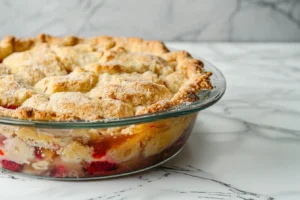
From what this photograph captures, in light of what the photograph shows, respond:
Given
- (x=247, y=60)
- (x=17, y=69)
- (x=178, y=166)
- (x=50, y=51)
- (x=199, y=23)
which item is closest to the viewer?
(x=178, y=166)

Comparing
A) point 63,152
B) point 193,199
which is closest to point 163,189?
point 193,199

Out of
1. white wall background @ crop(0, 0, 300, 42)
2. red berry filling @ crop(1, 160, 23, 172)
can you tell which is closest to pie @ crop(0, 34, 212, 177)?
red berry filling @ crop(1, 160, 23, 172)

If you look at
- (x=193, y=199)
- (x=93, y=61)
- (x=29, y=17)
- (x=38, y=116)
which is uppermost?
(x=29, y=17)

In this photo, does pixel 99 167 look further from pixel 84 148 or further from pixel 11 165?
pixel 11 165

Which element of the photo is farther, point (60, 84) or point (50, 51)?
point (50, 51)

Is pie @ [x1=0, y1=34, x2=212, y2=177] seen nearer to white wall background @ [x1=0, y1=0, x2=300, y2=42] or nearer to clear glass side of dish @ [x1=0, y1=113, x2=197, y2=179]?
clear glass side of dish @ [x1=0, y1=113, x2=197, y2=179]

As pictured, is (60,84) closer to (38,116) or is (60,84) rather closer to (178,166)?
(38,116)
